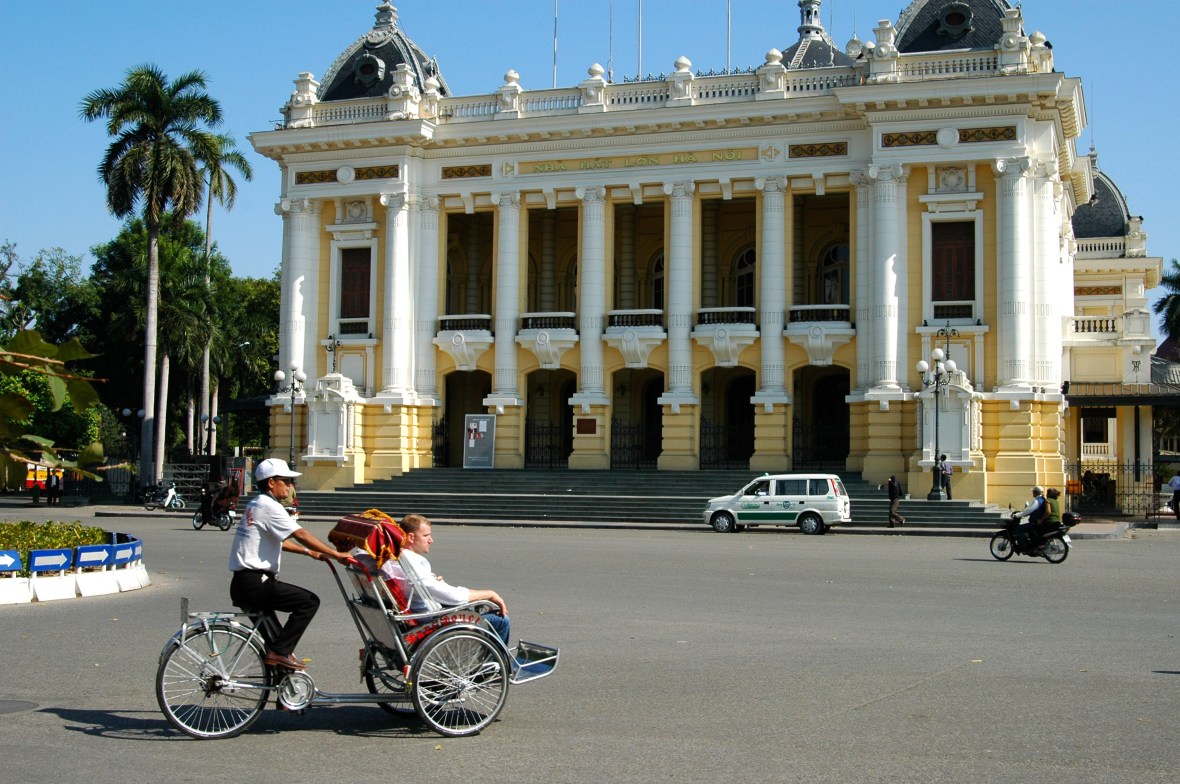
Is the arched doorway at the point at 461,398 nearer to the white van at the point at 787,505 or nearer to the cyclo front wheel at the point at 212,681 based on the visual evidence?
the white van at the point at 787,505

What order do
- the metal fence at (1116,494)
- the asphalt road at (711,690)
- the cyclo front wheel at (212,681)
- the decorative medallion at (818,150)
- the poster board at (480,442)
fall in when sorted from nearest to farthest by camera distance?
1. the asphalt road at (711,690)
2. the cyclo front wheel at (212,681)
3. the decorative medallion at (818,150)
4. the metal fence at (1116,494)
5. the poster board at (480,442)

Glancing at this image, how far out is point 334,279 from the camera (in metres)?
47.3

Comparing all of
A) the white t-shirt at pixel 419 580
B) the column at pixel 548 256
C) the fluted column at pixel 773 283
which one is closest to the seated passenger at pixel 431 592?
the white t-shirt at pixel 419 580

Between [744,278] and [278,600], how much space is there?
4136 centimetres

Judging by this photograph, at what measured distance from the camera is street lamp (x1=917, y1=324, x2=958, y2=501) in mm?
37156

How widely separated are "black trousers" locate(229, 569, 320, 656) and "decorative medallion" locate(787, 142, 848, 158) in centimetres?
3621

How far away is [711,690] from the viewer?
10.4 meters

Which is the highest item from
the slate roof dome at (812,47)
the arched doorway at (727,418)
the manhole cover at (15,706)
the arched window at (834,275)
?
the slate roof dome at (812,47)

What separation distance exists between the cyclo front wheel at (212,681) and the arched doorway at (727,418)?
3640 cm

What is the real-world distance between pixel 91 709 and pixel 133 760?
67.1 inches

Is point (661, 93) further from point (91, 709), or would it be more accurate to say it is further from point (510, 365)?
point (91, 709)

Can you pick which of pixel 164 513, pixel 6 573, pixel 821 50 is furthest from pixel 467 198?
pixel 6 573

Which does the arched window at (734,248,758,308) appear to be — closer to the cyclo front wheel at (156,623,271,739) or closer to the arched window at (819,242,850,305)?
the arched window at (819,242,850,305)

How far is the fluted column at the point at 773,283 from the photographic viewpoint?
43.1 meters
